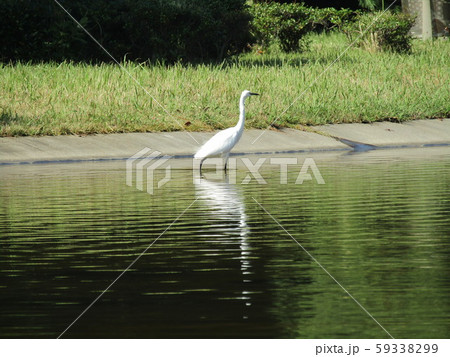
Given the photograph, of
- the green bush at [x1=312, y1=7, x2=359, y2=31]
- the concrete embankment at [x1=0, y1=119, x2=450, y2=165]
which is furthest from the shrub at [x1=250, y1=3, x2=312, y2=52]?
the concrete embankment at [x1=0, y1=119, x2=450, y2=165]

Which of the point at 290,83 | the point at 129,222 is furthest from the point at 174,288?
the point at 290,83

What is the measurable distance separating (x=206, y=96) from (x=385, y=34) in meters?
13.8

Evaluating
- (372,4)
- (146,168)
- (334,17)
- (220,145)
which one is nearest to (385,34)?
(334,17)

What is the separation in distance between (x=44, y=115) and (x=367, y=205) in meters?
12.2

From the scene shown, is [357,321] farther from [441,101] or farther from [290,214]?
[441,101]

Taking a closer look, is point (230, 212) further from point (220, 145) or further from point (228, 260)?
point (220, 145)

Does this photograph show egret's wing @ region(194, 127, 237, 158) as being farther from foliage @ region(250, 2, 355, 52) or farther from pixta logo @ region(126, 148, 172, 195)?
foliage @ region(250, 2, 355, 52)

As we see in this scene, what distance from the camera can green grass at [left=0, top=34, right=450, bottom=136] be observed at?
22.6 meters

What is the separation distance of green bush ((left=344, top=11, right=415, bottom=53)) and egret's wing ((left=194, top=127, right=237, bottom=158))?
62.6 feet

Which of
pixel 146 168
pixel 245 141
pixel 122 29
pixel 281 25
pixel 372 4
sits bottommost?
pixel 146 168

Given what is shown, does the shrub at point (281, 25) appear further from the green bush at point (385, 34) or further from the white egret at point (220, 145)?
the white egret at point (220, 145)

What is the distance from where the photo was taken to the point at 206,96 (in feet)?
82.6

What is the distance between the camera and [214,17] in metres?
34.4
